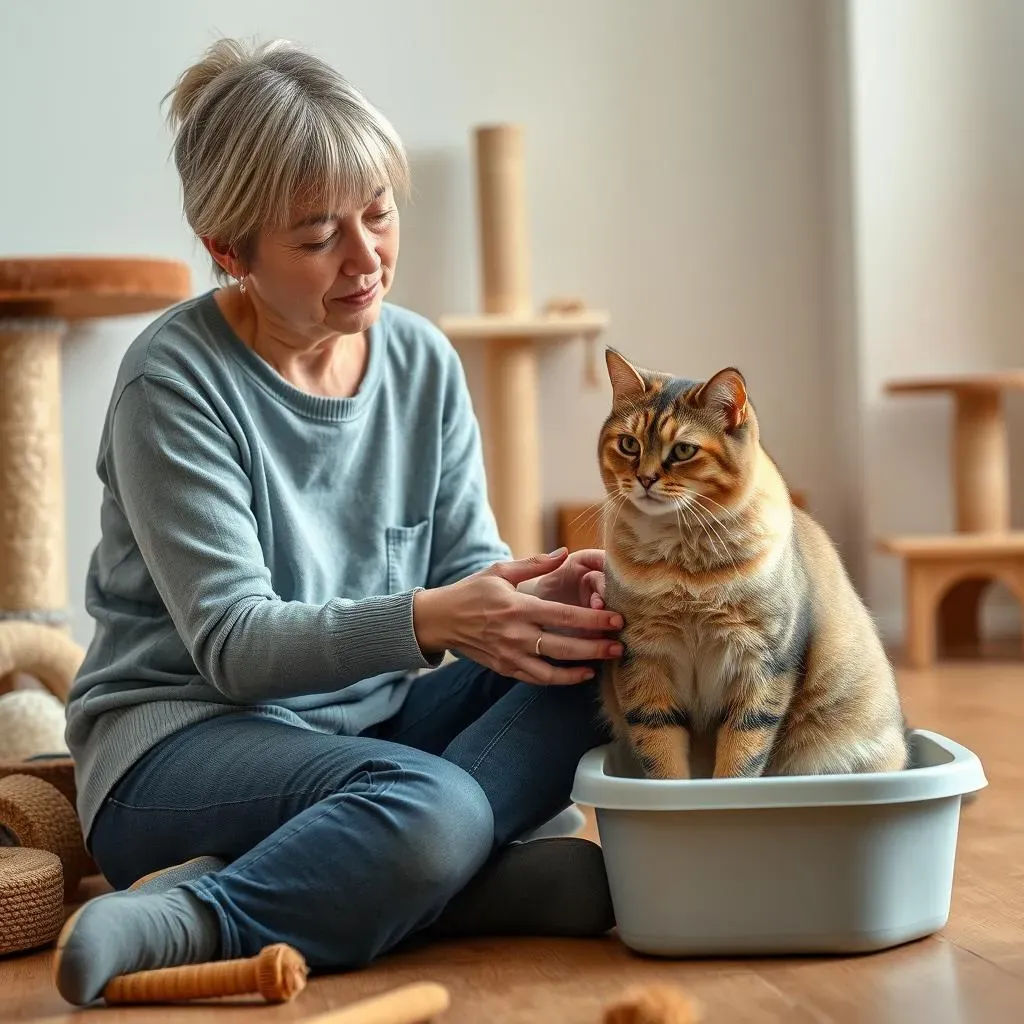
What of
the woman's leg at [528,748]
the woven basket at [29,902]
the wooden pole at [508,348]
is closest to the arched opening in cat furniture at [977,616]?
the wooden pole at [508,348]

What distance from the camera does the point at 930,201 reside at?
12.6 ft

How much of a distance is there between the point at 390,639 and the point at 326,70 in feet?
2.10

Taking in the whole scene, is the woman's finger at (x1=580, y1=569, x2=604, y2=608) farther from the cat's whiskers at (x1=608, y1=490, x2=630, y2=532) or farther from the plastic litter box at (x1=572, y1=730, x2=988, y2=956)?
the plastic litter box at (x1=572, y1=730, x2=988, y2=956)

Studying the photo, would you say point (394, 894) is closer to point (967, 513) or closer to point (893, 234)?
point (967, 513)

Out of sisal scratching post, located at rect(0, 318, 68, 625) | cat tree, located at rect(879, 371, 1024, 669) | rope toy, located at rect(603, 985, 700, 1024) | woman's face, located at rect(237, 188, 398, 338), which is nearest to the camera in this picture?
rope toy, located at rect(603, 985, 700, 1024)

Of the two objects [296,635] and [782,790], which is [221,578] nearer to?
[296,635]

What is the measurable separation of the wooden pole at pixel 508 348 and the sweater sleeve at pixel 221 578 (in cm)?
Answer: 221

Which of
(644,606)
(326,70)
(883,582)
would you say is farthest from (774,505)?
(883,582)

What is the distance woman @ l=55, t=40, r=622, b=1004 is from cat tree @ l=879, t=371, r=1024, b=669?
2050 millimetres

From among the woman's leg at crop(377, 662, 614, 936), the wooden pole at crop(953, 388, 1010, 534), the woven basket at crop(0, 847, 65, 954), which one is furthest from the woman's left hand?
the wooden pole at crop(953, 388, 1010, 534)

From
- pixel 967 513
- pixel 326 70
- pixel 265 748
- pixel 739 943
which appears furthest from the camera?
pixel 967 513

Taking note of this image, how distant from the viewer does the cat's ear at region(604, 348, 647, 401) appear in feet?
4.60

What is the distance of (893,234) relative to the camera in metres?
3.83

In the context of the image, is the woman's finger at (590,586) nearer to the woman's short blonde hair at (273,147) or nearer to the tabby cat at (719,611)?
the tabby cat at (719,611)
